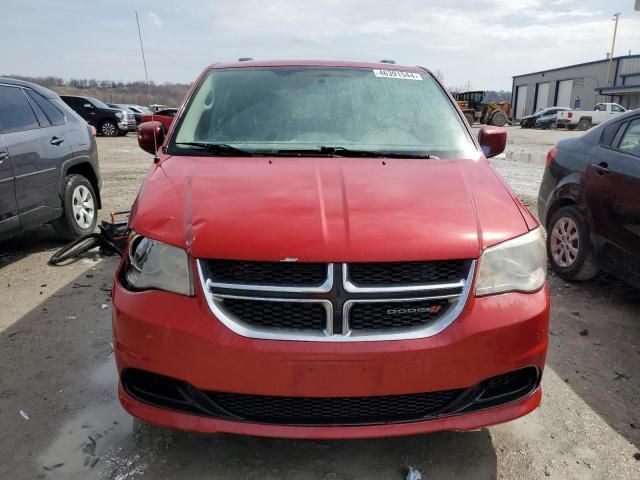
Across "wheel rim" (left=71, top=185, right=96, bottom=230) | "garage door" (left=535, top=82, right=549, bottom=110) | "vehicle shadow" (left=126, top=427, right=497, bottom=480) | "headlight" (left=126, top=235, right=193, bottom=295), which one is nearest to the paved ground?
"vehicle shadow" (left=126, top=427, right=497, bottom=480)

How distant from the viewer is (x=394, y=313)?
6.32 feet

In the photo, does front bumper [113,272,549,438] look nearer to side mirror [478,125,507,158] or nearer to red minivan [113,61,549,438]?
red minivan [113,61,549,438]

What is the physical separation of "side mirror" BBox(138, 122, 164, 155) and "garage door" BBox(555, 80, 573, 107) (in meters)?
58.7

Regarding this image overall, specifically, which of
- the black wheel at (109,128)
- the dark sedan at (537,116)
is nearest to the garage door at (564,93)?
the dark sedan at (537,116)

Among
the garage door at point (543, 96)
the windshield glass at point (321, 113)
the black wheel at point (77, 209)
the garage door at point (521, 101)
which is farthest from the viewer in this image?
the garage door at point (521, 101)

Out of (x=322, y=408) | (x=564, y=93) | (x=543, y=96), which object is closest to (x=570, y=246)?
(x=322, y=408)

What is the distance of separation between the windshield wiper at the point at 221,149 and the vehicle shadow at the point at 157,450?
140cm

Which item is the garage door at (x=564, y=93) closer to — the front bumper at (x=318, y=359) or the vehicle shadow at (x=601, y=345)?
the vehicle shadow at (x=601, y=345)

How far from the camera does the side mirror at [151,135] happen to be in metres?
3.37

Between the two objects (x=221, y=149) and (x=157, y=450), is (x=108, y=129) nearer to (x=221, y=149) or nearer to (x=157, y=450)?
(x=221, y=149)

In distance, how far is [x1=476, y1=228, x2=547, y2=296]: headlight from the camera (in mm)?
2002

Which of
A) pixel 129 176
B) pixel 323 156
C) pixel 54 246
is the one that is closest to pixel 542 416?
pixel 323 156

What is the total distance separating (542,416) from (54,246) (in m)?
5.03

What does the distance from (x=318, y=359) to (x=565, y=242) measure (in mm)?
3454
